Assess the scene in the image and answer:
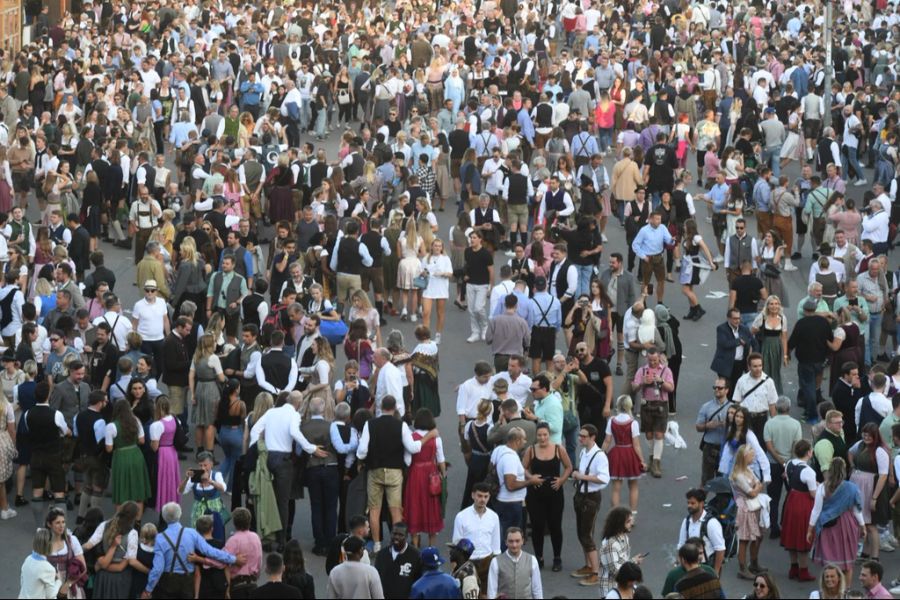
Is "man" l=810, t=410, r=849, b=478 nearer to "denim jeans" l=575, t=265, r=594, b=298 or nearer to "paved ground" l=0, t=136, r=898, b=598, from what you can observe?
"paved ground" l=0, t=136, r=898, b=598

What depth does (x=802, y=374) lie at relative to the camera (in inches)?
728

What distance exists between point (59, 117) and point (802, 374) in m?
12.5

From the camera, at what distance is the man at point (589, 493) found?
14.5 meters

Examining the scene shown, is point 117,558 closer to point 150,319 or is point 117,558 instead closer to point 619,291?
point 150,319

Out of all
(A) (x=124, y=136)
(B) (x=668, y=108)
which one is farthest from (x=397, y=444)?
(B) (x=668, y=108)

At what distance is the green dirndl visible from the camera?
1522 cm

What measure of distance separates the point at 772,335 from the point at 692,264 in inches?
118

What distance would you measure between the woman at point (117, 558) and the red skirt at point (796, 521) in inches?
215

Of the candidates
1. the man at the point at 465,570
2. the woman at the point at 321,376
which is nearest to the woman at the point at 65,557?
the woman at the point at 321,376

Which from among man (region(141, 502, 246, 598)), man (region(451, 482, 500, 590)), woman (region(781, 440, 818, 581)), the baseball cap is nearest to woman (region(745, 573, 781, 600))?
the baseball cap

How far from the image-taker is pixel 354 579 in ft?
41.1

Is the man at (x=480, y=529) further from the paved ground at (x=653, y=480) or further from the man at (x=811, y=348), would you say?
the man at (x=811, y=348)

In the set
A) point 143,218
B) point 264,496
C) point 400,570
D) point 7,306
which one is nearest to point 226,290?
point 7,306

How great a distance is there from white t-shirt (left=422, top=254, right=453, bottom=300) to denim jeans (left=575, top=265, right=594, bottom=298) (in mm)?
1545
